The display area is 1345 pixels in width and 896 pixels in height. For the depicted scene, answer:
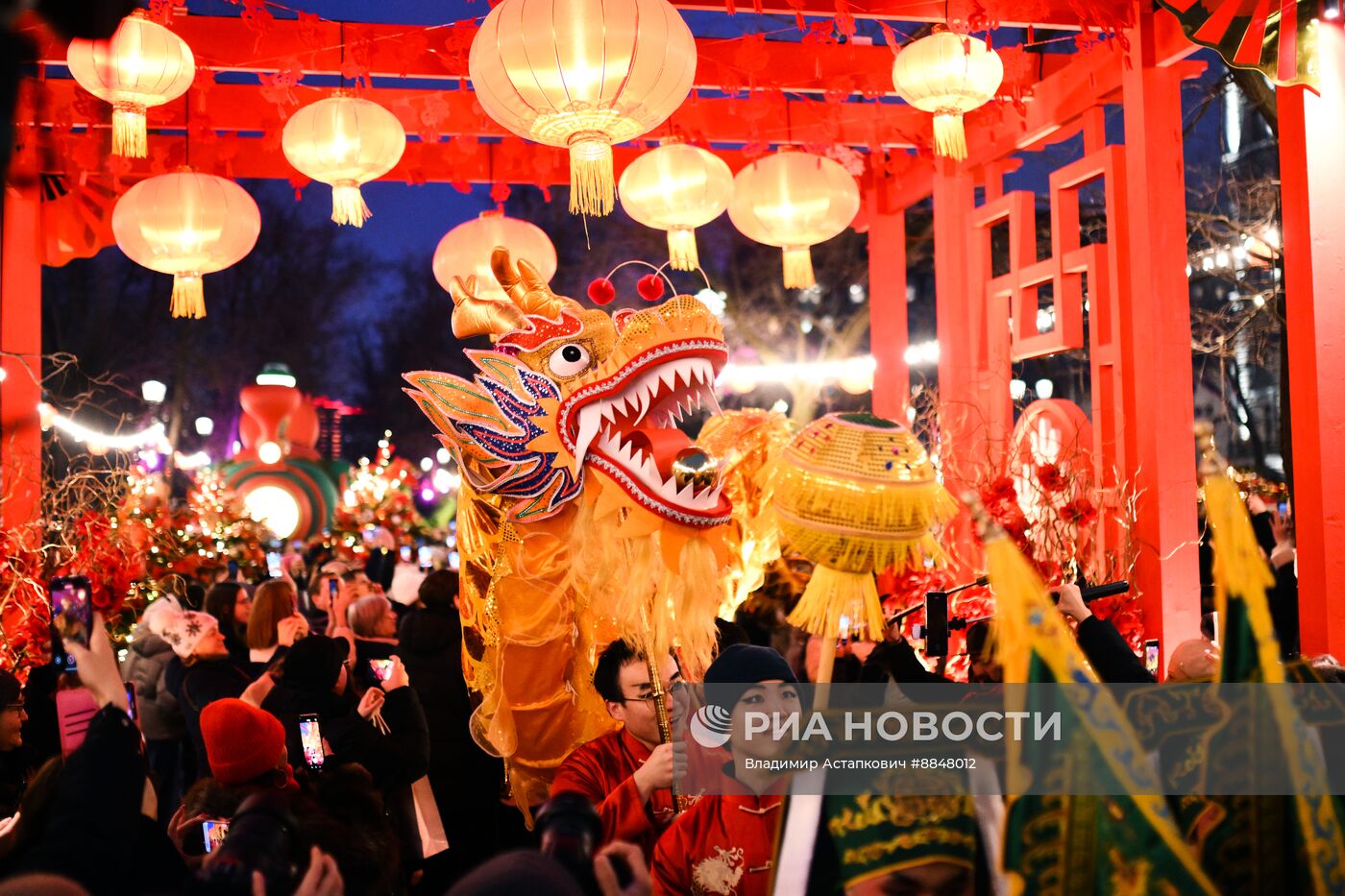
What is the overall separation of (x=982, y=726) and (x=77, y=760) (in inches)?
57.5

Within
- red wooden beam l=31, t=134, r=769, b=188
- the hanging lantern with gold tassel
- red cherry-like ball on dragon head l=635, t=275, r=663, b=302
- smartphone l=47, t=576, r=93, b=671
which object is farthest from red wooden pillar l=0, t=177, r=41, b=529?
the hanging lantern with gold tassel

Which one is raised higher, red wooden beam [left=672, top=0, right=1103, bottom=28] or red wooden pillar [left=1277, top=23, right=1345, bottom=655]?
red wooden beam [left=672, top=0, right=1103, bottom=28]

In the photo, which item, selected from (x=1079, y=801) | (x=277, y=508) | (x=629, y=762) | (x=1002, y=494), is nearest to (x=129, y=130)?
(x=629, y=762)

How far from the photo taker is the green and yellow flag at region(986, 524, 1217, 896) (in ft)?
5.66

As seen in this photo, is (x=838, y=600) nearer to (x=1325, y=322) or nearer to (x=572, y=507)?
(x=572, y=507)

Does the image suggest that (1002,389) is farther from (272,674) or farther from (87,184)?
(87,184)

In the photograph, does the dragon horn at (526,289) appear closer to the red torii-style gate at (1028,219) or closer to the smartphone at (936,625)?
the smartphone at (936,625)

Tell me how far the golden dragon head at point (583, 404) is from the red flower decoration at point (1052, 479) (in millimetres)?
2418

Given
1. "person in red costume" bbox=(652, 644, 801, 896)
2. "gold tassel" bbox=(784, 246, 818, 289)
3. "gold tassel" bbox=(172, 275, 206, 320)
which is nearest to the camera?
"person in red costume" bbox=(652, 644, 801, 896)

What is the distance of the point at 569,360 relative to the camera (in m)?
3.80

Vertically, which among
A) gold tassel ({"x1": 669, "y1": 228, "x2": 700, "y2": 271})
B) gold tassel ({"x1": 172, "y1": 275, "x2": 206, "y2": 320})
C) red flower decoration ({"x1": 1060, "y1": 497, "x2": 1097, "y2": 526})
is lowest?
red flower decoration ({"x1": 1060, "y1": 497, "x2": 1097, "y2": 526})

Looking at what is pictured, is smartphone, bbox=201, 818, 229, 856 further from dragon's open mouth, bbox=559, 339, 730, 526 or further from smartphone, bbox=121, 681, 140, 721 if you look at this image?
dragon's open mouth, bbox=559, 339, 730, 526

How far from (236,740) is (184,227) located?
3921 mm

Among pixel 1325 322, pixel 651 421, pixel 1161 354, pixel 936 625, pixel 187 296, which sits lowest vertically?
pixel 936 625
